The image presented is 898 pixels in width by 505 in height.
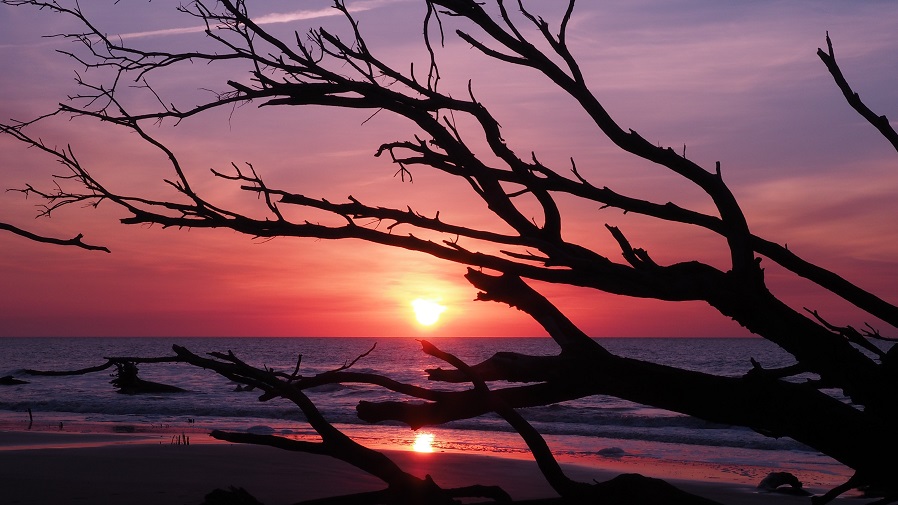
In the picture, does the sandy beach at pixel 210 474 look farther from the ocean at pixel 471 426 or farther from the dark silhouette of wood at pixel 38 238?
the dark silhouette of wood at pixel 38 238

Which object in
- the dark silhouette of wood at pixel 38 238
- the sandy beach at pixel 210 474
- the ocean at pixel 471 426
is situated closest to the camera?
the dark silhouette of wood at pixel 38 238

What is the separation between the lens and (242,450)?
1475cm

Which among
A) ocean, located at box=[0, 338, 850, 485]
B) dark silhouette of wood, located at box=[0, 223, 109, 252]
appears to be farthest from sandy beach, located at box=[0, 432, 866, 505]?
dark silhouette of wood, located at box=[0, 223, 109, 252]

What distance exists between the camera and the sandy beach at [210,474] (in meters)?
9.46

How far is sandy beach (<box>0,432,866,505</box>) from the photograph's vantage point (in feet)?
31.0

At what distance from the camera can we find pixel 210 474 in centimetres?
1167

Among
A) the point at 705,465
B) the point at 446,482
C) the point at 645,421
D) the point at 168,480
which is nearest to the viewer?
the point at 168,480

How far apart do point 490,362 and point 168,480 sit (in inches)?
347

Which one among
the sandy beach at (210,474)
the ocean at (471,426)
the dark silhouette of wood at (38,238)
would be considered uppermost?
the dark silhouette of wood at (38,238)

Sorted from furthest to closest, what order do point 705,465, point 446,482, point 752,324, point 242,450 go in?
point 705,465 → point 242,450 → point 446,482 → point 752,324

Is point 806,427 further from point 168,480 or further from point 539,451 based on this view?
point 168,480

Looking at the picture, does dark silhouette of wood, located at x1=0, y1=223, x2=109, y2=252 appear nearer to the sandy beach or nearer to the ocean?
the sandy beach

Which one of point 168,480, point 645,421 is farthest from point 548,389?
point 645,421

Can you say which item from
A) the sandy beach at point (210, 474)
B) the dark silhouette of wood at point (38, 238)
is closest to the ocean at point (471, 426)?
the sandy beach at point (210, 474)
